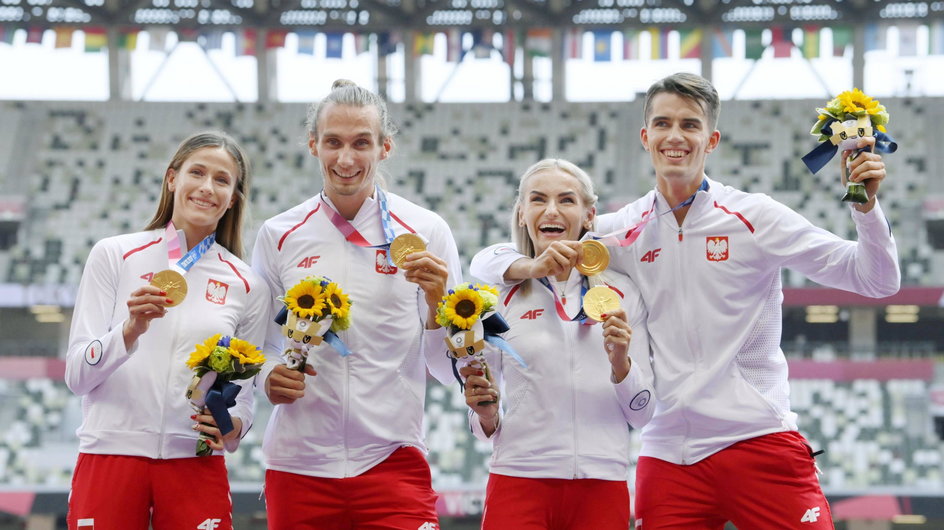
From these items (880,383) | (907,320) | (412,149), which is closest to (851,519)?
(880,383)

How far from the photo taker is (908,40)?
71.5 ft

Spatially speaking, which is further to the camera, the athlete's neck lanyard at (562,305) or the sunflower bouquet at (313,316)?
the athlete's neck lanyard at (562,305)

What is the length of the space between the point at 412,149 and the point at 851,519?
476 inches

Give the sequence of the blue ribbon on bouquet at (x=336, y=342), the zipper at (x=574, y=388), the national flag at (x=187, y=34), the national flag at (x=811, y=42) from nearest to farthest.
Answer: the blue ribbon on bouquet at (x=336, y=342) < the zipper at (x=574, y=388) < the national flag at (x=811, y=42) < the national flag at (x=187, y=34)

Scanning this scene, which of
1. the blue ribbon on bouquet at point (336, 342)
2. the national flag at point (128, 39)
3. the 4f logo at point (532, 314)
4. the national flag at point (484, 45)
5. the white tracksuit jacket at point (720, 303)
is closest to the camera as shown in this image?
the blue ribbon on bouquet at point (336, 342)

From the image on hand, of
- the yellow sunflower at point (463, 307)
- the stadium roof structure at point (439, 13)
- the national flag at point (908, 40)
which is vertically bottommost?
the yellow sunflower at point (463, 307)

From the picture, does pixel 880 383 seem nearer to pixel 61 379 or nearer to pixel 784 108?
pixel 784 108

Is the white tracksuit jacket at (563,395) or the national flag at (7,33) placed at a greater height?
the national flag at (7,33)

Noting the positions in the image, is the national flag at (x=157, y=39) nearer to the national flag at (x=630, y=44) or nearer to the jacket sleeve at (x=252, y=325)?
the national flag at (x=630, y=44)

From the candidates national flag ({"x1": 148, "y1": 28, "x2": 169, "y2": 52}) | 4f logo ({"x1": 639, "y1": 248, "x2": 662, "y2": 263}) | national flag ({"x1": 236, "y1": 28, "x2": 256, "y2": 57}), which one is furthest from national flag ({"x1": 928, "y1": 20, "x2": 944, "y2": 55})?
4f logo ({"x1": 639, "y1": 248, "x2": 662, "y2": 263})

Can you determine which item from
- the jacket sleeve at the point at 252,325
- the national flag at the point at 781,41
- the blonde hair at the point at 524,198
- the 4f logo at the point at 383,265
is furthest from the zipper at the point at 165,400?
the national flag at the point at 781,41

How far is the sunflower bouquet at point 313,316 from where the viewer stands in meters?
3.64

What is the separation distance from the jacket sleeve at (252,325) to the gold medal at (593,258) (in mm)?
1230

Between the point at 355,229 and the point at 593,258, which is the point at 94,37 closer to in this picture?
the point at 355,229
